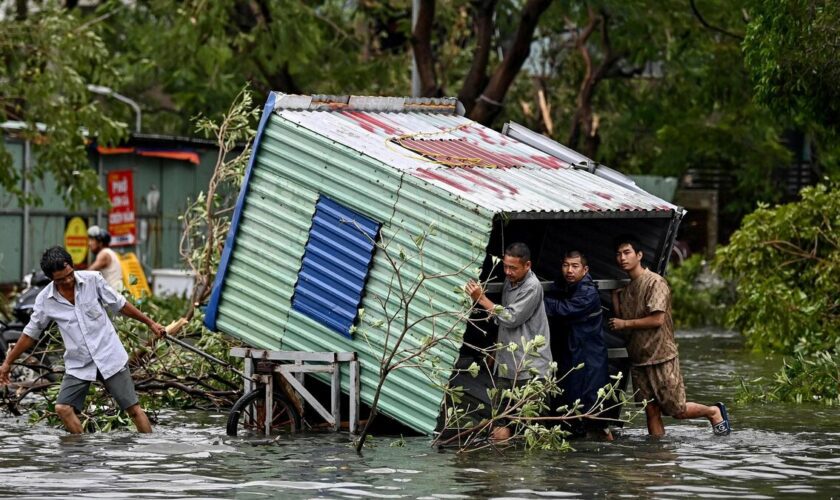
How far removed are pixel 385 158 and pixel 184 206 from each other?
20.9 m

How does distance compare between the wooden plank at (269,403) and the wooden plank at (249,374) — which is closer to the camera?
the wooden plank at (269,403)

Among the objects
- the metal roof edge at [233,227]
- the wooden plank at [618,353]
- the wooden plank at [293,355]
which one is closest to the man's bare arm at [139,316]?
the wooden plank at [293,355]

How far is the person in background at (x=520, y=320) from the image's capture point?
42.0ft

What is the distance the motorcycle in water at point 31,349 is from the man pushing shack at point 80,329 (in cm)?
106

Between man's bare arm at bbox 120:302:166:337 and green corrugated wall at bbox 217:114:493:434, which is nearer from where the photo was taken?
green corrugated wall at bbox 217:114:493:434

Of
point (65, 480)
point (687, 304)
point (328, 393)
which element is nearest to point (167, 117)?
point (687, 304)

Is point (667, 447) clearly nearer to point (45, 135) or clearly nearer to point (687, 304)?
point (45, 135)

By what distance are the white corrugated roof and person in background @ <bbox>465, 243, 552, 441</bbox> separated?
46 cm

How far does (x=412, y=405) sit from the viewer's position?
42.7ft

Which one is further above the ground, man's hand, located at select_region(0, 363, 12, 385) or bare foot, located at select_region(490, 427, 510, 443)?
man's hand, located at select_region(0, 363, 12, 385)

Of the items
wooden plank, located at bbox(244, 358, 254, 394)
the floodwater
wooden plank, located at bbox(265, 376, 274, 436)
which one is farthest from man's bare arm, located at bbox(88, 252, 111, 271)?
wooden plank, located at bbox(265, 376, 274, 436)

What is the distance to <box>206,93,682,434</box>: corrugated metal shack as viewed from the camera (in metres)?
A: 12.8

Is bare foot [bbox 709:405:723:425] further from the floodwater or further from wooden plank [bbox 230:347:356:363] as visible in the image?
wooden plank [bbox 230:347:356:363]

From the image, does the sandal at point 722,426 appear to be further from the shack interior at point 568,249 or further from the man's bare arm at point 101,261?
the man's bare arm at point 101,261
